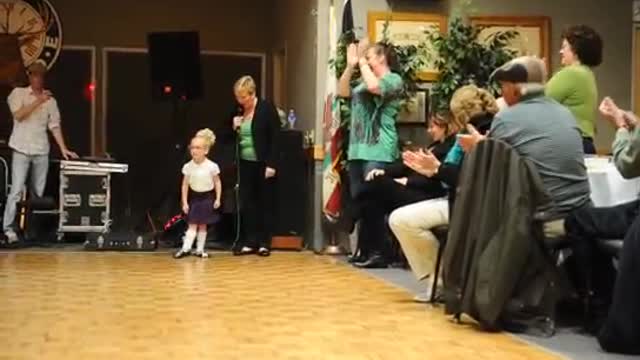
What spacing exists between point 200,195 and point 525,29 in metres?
2.77

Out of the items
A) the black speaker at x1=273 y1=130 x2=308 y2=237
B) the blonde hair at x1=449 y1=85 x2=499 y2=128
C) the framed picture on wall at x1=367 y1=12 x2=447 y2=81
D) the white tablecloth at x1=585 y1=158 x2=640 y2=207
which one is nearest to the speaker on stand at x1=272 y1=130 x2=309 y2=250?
the black speaker at x1=273 y1=130 x2=308 y2=237

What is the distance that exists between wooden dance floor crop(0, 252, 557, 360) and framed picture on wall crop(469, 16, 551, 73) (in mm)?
2249

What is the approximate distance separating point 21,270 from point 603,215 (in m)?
3.75

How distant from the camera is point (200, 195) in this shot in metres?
7.21

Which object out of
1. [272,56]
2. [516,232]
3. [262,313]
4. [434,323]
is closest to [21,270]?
[262,313]

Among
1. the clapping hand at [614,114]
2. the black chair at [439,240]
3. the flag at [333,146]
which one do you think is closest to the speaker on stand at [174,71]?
the flag at [333,146]

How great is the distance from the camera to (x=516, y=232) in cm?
405

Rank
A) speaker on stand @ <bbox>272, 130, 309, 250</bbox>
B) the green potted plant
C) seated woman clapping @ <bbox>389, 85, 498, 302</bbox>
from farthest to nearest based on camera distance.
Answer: speaker on stand @ <bbox>272, 130, 309, 250</bbox> < the green potted plant < seated woman clapping @ <bbox>389, 85, 498, 302</bbox>

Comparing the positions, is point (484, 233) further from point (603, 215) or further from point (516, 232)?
point (603, 215)

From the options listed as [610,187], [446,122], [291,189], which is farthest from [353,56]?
[610,187]

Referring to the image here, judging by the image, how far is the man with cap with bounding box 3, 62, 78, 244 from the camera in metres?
7.83

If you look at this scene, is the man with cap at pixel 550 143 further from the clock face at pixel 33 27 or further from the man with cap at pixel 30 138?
the clock face at pixel 33 27

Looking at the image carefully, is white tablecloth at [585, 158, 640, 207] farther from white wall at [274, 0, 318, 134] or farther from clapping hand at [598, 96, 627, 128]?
white wall at [274, 0, 318, 134]

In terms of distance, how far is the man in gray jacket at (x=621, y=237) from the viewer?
3.68m
